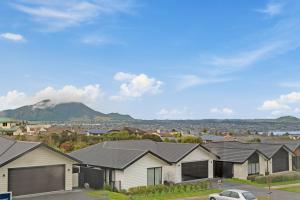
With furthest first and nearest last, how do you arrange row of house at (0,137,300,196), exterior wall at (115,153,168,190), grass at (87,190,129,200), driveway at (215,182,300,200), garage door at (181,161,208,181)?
garage door at (181,161,208,181) → exterior wall at (115,153,168,190) → driveway at (215,182,300,200) → row of house at (0,137,300,196) → grass at (87,190,129,200)

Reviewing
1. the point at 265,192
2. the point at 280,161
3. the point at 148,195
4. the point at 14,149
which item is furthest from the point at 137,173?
the point at 280,161

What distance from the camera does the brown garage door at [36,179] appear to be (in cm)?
2891

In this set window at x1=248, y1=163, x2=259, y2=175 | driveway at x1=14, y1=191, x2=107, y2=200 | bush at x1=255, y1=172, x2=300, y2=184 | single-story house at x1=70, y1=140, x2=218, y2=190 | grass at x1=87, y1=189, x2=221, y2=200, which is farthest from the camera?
window at x1=248, y1=163, x2=259, y2=175

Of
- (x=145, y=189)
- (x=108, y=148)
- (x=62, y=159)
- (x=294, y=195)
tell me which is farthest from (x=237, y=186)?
(x=62, y=159)

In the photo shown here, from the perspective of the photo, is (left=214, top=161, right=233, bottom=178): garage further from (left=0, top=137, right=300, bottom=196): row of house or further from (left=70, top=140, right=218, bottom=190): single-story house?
(left=70, top=140, right=218, bottom=190): single-story house

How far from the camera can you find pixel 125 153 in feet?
118

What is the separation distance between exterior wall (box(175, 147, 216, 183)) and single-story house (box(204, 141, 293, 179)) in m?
1.80

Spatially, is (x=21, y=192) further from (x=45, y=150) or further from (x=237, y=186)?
(x=237, y=186)

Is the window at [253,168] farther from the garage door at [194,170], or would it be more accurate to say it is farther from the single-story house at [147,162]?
the garage door at [194,170]

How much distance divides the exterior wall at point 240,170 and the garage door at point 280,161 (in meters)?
6.24

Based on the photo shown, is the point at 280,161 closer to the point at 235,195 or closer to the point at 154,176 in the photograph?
the point at 154,176

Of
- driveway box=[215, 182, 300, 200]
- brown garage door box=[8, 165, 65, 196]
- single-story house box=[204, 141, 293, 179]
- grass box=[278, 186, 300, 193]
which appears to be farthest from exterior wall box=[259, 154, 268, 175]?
brown garage door box=[8, 165, 65, 196]

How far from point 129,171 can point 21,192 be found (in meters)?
8.56

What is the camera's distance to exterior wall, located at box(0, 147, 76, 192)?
92.8 feet
